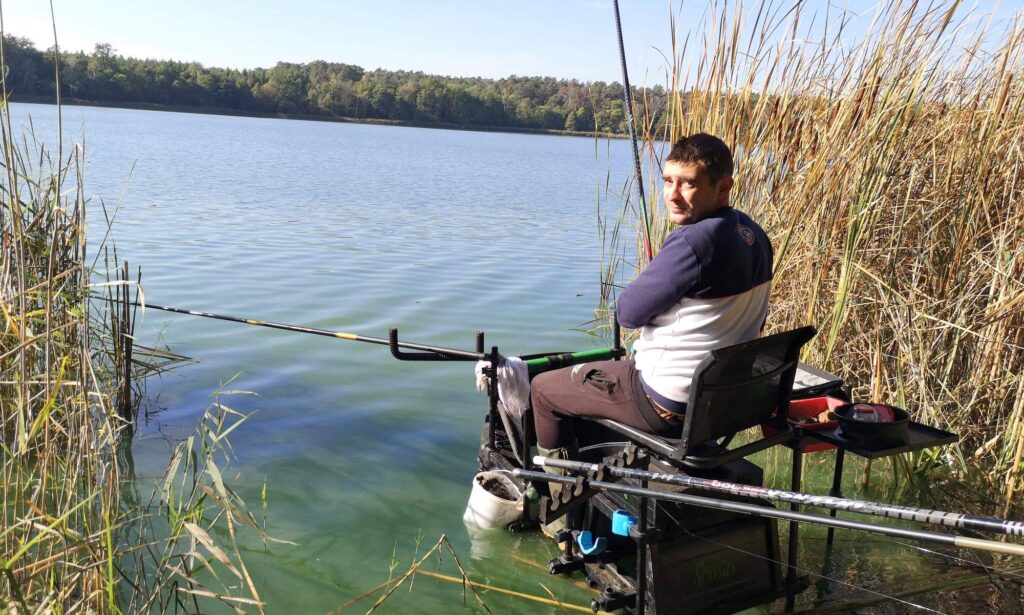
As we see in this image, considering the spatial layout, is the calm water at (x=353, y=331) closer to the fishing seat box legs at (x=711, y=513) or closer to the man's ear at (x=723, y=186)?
the fishing seat box legs at (x=711, y=513)

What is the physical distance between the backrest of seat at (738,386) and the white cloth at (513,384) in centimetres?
99

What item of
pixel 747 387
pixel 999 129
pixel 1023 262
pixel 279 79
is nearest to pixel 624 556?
pixel 747 387

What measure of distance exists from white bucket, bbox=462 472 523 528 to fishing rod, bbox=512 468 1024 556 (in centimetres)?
77

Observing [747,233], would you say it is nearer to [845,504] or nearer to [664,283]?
[664,283]

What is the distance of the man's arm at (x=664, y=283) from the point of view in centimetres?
253

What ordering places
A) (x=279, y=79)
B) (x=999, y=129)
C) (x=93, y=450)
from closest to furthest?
(x=93, y=450)
(x=999, y=129)
(x=279, y=79)

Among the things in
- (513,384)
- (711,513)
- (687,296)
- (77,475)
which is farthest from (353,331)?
(687,296)

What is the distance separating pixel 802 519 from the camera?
1860mm

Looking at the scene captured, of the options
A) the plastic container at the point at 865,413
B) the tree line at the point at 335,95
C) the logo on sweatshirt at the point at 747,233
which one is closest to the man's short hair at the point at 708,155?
the logo on sweatshirt at the point at 747,233

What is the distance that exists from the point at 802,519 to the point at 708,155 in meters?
1.25

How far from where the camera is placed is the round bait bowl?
2.72 m

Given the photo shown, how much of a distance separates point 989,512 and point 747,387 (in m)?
1.80

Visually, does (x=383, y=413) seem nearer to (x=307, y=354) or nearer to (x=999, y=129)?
(x=307, y=354)

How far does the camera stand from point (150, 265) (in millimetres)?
8844
